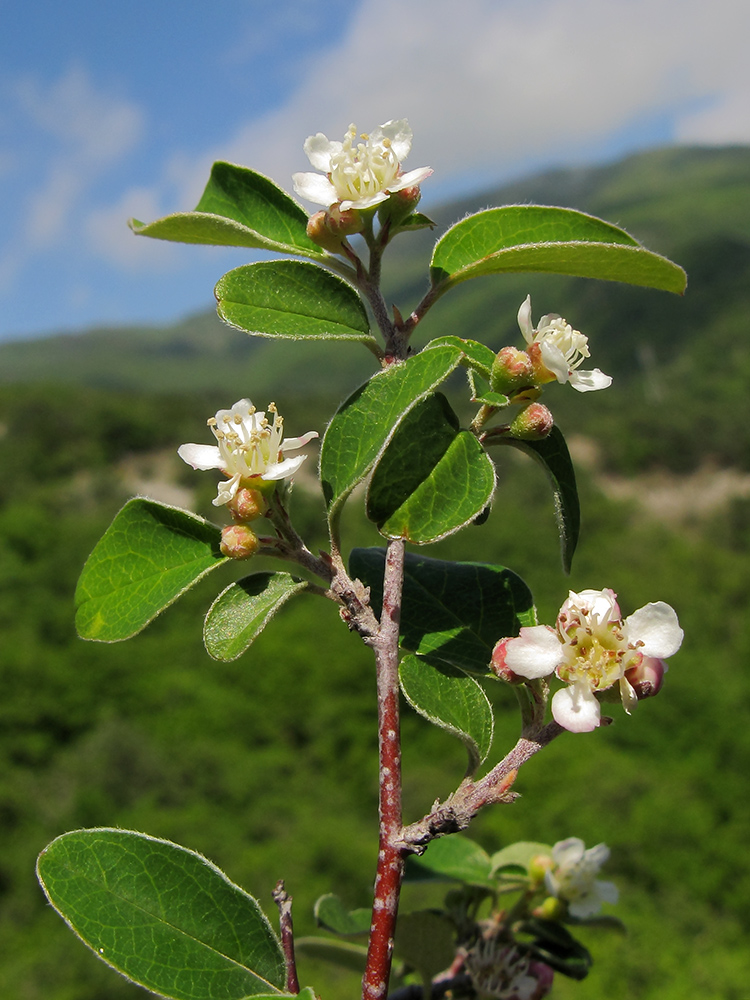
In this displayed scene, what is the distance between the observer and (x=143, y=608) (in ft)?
3.08

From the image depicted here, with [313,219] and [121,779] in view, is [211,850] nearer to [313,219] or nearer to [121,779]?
[121,779]

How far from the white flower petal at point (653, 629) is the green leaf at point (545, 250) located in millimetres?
349

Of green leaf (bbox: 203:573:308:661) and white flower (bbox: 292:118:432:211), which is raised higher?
white flower (bbox: 292:118:432:211)

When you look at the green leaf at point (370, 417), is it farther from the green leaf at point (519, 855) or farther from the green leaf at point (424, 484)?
the green leaf at point (519, 855)

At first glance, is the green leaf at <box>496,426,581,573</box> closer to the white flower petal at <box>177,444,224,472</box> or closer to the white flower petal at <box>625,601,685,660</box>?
the white flower petal at <box>625,601,685,660</box>

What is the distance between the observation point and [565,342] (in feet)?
3.22

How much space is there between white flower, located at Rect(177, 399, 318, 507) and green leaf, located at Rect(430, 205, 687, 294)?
10.6 inches

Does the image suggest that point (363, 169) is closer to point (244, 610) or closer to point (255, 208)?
point (255, 208)

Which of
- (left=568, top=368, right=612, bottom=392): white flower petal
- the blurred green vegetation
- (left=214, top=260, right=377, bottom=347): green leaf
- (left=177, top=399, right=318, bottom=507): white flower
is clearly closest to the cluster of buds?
(left=177, top=399, right=318, bottom=507): white flower

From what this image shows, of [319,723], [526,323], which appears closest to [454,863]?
[526,323]

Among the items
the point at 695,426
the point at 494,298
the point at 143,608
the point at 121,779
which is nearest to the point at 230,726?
the point at 121,779

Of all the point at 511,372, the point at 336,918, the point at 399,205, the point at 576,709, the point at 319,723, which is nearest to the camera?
the point at 576,709

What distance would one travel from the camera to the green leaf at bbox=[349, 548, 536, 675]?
0.96 meters

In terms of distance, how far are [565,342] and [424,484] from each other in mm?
282
